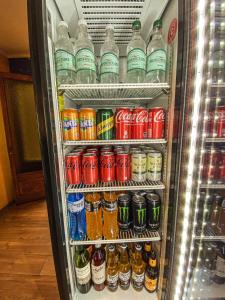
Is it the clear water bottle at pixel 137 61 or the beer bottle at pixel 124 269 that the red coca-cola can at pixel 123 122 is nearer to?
the clear water bottle at pixel 137 61

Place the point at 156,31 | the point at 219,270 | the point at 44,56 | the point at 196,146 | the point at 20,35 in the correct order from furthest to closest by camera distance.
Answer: the point at 20,35
the point at 219,270
the point at 156,31
the point at 196,146
the point at 44,56

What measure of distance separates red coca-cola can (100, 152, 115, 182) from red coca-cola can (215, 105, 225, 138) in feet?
1.98

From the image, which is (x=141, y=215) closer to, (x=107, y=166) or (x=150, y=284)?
(x=107, y=166)

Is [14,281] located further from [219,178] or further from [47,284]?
[219,178]

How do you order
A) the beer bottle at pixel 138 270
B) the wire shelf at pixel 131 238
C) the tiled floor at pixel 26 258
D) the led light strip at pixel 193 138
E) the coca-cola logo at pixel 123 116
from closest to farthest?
the led light strip at pixel 193 138
the coca-cola logo at pixel 123 116
the wire shelf at pixel 131 238
the beer bottle at pixel 138 270
the tiled floor at pixel 26 258

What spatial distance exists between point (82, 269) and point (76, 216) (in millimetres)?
384

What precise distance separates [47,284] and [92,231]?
765mm

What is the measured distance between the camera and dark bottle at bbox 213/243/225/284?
1.12 m

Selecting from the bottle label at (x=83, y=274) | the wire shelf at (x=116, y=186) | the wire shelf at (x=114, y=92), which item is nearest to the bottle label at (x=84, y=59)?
the wire shelf at (x=114, y=92)

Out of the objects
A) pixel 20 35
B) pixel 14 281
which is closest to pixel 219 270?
pixel 14 281

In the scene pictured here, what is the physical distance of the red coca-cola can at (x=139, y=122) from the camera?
2.83 feet

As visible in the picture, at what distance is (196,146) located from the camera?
708mm

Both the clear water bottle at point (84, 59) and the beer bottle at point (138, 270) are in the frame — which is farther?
the beer bottle at point (138, 270)

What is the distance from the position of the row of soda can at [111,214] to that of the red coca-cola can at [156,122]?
1.27ft
